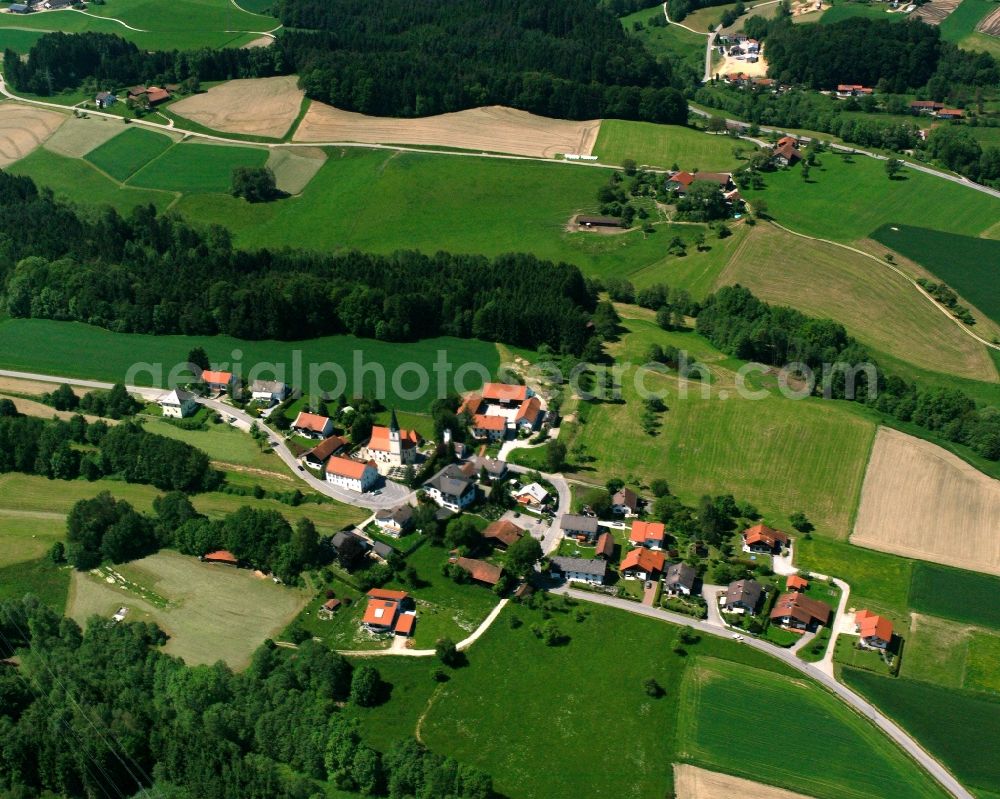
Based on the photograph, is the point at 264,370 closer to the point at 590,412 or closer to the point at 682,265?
the point at 590,412

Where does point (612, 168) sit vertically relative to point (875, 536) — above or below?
above

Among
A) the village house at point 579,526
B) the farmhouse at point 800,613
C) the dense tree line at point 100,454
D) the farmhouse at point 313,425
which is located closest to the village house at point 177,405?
the dense tree line at point 100,454

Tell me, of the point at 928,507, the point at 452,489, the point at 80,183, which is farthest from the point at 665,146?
the point at 452,489

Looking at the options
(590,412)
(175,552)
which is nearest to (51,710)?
(175,552)

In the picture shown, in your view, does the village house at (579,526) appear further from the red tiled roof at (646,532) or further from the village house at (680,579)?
the village house at (680,579)

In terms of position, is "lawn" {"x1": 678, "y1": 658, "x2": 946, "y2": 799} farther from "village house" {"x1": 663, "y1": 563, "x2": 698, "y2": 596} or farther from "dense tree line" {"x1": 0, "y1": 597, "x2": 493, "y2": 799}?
"dense tree line" {"x1": 0, "y1": 597, "x2": 493, "y2": 799}

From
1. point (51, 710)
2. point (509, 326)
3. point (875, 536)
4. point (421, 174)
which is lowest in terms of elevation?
point (51, 710)

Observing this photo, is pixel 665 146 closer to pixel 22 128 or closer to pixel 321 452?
pixel 321 452
